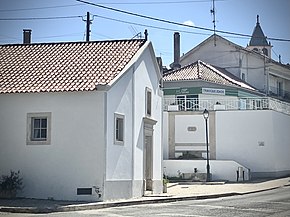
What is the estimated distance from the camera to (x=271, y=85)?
192 ft

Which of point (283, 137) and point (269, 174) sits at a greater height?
point (283, 137)

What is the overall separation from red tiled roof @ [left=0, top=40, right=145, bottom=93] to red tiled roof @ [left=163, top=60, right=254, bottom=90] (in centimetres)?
2228

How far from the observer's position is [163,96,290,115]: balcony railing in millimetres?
42341

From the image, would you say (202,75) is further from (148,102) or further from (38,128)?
(38,128)

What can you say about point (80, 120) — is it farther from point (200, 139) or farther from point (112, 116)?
point (200, 139)

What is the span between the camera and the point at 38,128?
23.5m

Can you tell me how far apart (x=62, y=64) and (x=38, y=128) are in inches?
139

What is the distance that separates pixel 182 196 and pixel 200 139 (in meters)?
Result: 16.0

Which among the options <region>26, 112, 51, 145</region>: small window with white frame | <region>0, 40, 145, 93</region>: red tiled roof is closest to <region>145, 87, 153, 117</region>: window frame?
<region>0, 40, 145, 93</region>: red tiled roof

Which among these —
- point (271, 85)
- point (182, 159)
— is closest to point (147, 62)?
point (182, 159)

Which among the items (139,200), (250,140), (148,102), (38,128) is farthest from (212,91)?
(38,128)

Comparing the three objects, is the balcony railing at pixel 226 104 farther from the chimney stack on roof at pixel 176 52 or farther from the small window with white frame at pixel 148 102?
the small window with white frame at pixel 148 102

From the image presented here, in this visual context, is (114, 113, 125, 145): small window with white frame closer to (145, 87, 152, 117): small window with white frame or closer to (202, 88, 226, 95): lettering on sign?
(145, 87, 152, 117): small window with white frame

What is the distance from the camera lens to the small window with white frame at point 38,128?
23.2 meters
